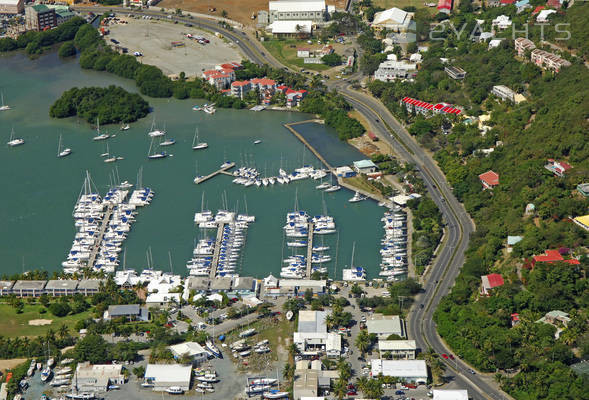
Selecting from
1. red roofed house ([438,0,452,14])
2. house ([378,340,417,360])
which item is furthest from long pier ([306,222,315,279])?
red roofed house ([438,0,452,14])

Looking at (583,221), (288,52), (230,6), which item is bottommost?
(288,52)

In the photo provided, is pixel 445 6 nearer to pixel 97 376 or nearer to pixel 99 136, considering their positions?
pixel 99 136

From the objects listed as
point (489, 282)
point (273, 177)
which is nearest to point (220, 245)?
point (273, 177)

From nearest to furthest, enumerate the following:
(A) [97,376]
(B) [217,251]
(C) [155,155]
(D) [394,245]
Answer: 1. (A) [97,376]
2. (B) [217,251]
3. (D) [394,245]
4. (C) [155,155]

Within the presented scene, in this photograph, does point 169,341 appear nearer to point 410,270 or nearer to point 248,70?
point 410,270

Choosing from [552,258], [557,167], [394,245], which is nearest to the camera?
[552,258]

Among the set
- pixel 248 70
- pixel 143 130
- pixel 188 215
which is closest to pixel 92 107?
pixel 143 130

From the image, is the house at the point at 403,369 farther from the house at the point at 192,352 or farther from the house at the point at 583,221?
the house at the point at 583,221

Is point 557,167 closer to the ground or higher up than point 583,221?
higher up
